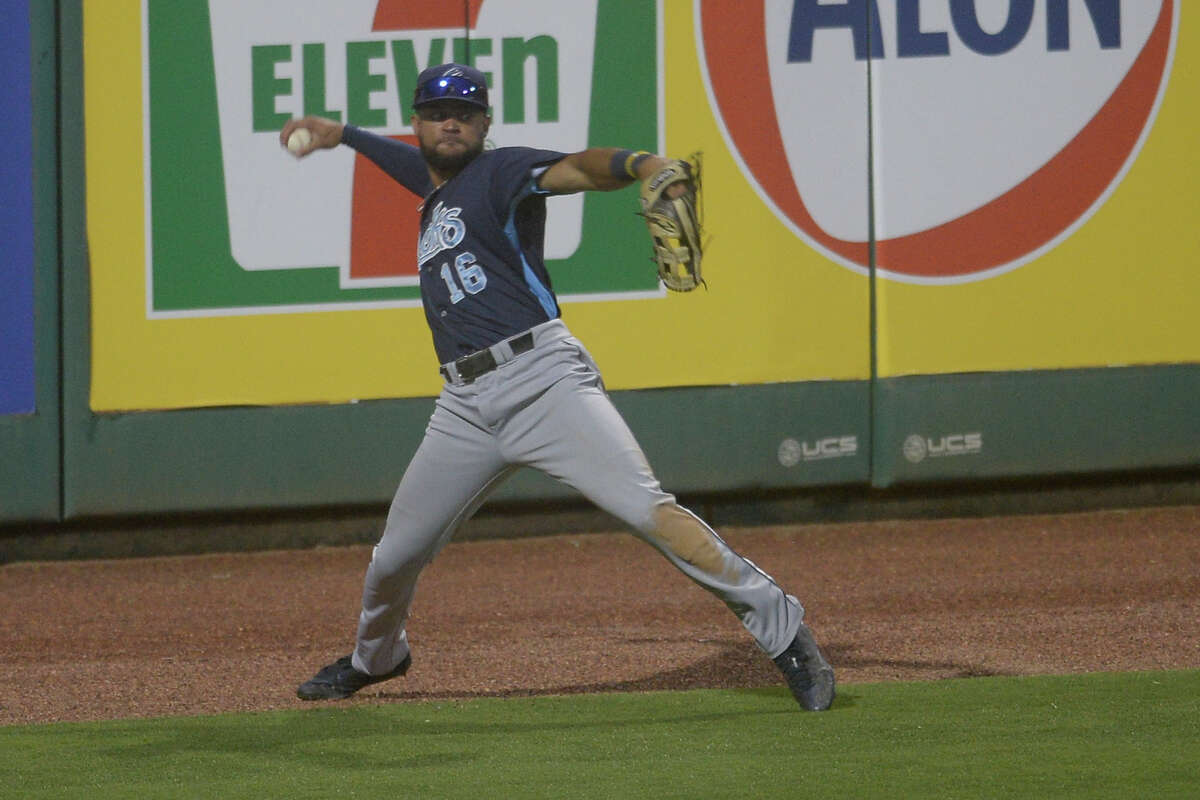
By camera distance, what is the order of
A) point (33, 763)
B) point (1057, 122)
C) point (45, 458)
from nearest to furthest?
point (33, 763) → point (45, 458) → point (1057, 122)

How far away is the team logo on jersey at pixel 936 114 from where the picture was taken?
7684mm

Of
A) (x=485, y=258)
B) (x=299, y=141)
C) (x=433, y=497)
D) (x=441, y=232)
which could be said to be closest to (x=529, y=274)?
(x=485, y=258)

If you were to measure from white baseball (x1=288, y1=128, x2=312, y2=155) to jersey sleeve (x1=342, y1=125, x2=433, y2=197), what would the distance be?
15cm

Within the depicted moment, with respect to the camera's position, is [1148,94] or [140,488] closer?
[140,488]

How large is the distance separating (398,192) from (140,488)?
1.65m

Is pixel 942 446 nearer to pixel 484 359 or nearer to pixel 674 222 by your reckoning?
pixel 484 359

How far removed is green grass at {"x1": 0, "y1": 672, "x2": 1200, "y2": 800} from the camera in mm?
3848

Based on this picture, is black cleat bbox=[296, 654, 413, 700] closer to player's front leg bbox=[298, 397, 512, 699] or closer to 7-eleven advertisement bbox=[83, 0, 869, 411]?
player's front leg bbox=[298, 397, 512, 699]

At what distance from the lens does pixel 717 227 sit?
7.69 meters

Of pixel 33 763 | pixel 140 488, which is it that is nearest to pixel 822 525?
pixel 140 488

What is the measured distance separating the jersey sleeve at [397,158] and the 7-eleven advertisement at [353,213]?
258cm

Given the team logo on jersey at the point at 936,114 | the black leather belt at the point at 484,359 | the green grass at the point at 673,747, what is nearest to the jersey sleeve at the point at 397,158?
the black leather belt at the point at 484,359

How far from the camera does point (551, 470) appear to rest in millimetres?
4449

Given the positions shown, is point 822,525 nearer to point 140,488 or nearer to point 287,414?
point 287,414
